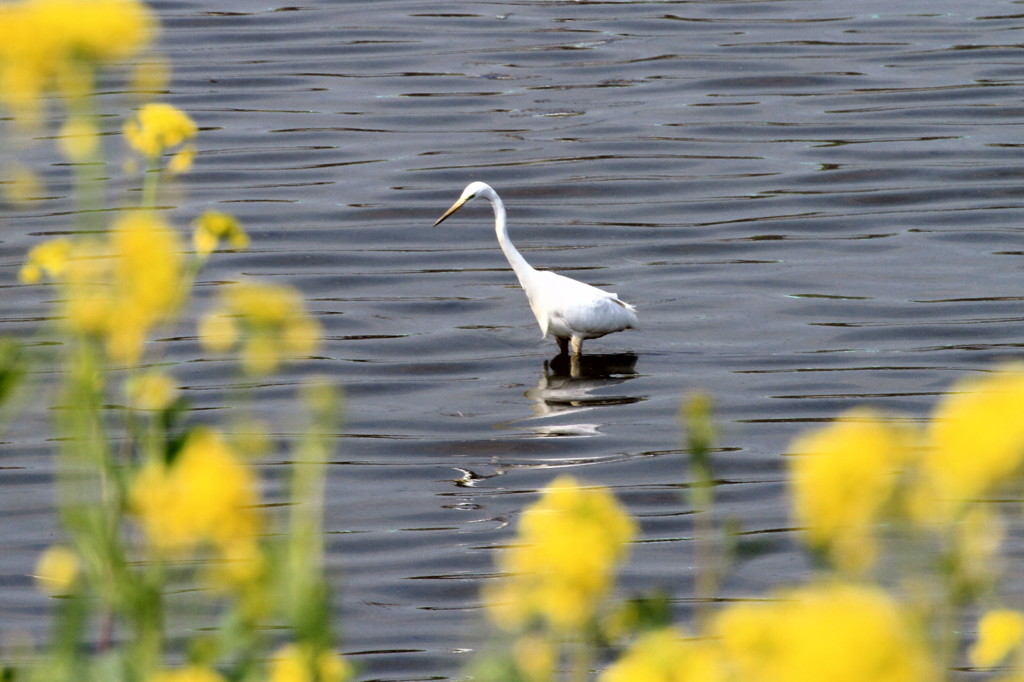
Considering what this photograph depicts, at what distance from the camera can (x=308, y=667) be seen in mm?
1233

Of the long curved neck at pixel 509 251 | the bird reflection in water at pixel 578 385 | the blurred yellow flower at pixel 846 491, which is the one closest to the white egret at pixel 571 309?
the long curved neck at pixel 509 251

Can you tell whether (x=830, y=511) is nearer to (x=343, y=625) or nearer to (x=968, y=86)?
(x=343, y=625)

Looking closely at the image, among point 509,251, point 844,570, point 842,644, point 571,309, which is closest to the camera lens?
point 842,644

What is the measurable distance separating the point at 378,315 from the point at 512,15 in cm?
608

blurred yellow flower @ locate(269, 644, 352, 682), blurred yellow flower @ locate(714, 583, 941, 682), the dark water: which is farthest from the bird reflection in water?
blurred yellow flower @ locate(714, 583, 941, 682)

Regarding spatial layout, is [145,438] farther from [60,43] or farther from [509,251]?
[509,251]

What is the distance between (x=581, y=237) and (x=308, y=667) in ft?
27.2

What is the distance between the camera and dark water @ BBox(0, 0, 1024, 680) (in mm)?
5703

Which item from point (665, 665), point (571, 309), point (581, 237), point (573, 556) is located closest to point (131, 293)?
point (573, 556)

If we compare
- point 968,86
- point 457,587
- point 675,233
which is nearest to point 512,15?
point 968,86

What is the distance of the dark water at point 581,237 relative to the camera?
5.70m

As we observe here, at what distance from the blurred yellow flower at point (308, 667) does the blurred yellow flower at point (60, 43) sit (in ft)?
1.47

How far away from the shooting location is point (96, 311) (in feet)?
4.15

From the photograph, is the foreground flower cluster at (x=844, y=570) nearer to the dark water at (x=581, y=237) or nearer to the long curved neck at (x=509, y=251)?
the dark water at (x=581, y=237)
